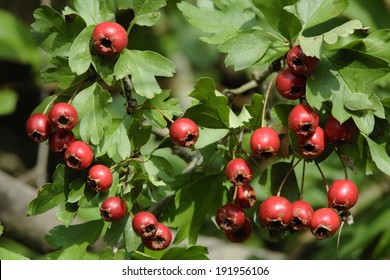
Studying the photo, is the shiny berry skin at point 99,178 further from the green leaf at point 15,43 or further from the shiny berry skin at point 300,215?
the green leaf at point 15,43

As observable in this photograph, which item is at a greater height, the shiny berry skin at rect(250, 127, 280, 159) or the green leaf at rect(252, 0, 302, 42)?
the green leaf at rect(252, 0, 302, 42)

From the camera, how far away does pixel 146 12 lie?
1.99m

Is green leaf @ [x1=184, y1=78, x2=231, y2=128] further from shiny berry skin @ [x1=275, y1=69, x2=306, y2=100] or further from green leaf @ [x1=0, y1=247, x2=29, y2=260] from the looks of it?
Result: green leaf @ [x1=0, y1=247, x2=29, y2=260]

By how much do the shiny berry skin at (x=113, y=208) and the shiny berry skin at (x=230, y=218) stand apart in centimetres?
25

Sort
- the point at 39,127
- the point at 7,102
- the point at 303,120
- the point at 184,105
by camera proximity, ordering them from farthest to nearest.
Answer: the point at 184,105 < the point at 7,102 < the point at 39,127 < the point at 303,120

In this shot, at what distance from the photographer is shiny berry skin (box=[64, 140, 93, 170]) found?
1.82 metres

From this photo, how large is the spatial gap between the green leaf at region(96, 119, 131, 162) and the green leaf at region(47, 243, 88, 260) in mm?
310

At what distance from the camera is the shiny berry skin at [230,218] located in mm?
1965

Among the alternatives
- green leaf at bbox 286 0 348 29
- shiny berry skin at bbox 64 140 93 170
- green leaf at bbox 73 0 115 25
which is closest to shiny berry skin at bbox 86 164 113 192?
shiny berry skin at bbox 64 140 93 170

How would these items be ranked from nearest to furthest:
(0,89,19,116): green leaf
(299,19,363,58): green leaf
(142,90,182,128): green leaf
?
(299,19,363,58): green leaf → (142,90,182,128): green leaf → (0,89,19,116): green leaf

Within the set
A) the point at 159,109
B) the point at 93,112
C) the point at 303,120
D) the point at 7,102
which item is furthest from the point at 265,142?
the point at 7,102

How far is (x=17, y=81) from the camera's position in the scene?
14.5ft

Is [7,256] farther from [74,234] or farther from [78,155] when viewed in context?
[78,155]

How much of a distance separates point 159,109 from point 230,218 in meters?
0.32
